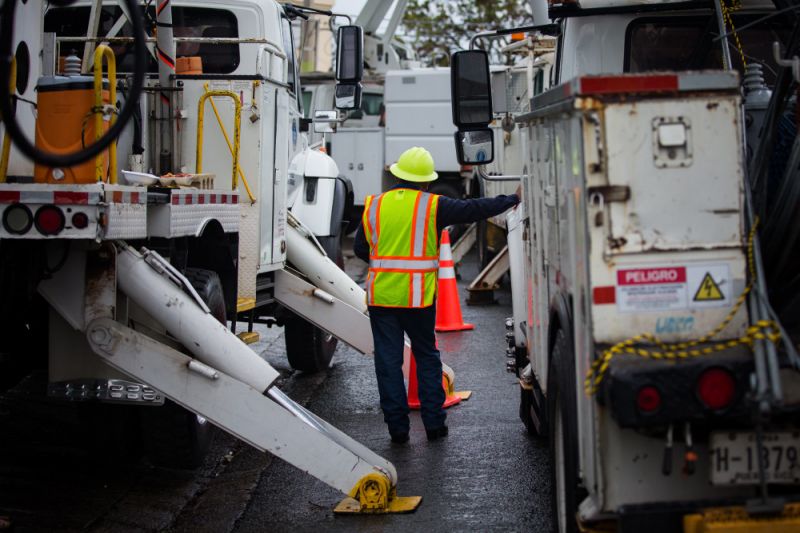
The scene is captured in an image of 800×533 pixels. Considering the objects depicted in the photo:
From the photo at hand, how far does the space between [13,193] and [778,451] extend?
3074 millimetres

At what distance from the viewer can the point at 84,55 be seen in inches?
288

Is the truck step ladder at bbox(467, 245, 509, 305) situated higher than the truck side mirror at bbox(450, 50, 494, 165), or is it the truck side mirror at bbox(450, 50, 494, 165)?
the truck side mirror at bbox(450, 50, 494, 165)

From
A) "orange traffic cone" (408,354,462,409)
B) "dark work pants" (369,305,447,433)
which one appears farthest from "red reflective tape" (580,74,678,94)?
"orange traffic cone" (408,354,462,409)

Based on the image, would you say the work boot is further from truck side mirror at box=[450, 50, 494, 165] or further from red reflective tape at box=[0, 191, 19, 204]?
red reflective tape at box=[0, 191, 19, 204]

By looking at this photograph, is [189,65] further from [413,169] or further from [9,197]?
[9,197]

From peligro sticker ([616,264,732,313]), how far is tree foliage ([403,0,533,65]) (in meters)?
29.9

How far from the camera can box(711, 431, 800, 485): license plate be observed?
3.39 m

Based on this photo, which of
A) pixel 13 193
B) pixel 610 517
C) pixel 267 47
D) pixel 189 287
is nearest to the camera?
pixel 610 517

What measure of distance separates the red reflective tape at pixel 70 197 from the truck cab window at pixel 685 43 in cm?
275

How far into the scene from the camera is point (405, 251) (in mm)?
6773

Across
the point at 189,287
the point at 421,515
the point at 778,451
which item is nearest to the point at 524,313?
the point at 421,515

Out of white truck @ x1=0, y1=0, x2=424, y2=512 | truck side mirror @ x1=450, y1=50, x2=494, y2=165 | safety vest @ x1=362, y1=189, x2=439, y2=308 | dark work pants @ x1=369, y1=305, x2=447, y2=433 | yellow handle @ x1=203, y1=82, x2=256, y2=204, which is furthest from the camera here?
yellow handle @ x1=203, y1=82, x2=256, y2=204

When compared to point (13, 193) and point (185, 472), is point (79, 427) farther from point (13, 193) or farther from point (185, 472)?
point (13, 193)

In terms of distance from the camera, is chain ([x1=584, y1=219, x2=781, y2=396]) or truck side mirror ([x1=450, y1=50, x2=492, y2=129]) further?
truck side mirror ([x1=450, y1=50, x2=492, y2=129])
